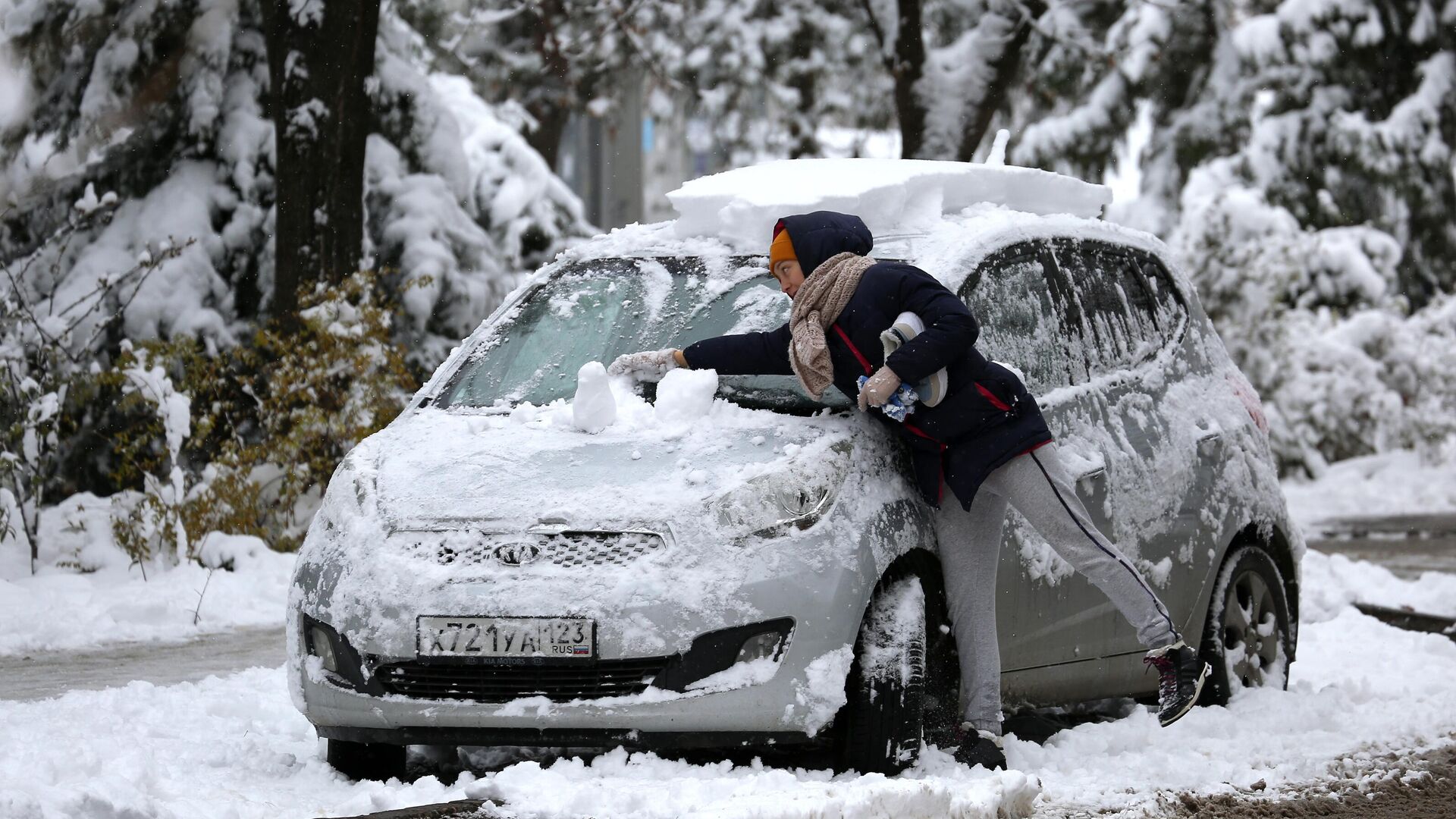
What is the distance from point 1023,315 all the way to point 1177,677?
119 cm

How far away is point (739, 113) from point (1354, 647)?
20286 millimetres

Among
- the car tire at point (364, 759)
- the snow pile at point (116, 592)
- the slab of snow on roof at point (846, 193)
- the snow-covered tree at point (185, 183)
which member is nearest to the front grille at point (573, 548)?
the car tire at point (364, 759)

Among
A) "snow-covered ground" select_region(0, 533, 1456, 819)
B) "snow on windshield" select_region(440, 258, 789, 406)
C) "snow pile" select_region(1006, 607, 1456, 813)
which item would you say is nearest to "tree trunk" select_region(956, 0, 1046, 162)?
"snow-covered ground" select_region(0, 533, 1456, 819)

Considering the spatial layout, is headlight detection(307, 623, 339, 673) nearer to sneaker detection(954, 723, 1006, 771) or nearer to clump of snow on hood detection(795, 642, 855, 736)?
clump of snow on hood detection(795, 642, 855, 736)

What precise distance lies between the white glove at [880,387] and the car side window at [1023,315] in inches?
23.9

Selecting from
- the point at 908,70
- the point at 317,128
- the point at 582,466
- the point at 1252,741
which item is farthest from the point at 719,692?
the point at 908,70

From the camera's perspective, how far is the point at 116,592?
8.76 metres

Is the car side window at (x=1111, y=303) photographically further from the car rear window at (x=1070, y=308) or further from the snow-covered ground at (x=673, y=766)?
the snow-covered ground at (x=673, y=766)

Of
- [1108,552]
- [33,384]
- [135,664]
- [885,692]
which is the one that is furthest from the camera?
[33,384]

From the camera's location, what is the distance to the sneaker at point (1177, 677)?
5500mm

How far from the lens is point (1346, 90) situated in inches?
1089

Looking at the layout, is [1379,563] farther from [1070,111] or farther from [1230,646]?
[1070,111]

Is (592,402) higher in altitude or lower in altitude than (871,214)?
lower

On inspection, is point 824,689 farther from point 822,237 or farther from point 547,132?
point 547,132
